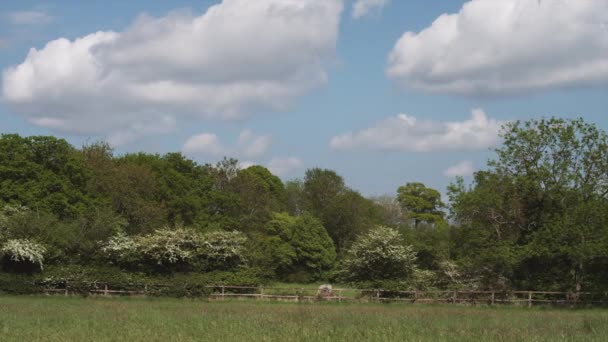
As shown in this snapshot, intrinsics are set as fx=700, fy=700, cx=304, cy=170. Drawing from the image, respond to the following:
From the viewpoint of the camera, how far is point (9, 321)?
2203cm

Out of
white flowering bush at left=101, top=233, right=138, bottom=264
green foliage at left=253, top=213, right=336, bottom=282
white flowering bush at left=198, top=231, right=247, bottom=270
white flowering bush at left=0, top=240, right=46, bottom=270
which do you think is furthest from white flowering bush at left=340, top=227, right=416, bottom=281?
green foliage at left=253, top=213, right=336, bottom=282

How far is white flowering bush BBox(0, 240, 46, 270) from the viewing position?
42.1m

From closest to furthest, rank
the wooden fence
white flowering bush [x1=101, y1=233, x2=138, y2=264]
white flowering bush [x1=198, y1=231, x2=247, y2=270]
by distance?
1. the wooden fence
2. white flowering bush [x1=101, y1=233, x2=138, y2=264]
3. white flowering bush [x1=198, y1=231, x2=247, y2=270]

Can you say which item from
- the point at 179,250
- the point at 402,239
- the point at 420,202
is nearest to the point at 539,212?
the point at 402,239

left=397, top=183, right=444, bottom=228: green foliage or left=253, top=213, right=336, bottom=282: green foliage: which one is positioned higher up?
left=397, top=183, right=444, bottom=228: green foliage

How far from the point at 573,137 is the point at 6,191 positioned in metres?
40.9

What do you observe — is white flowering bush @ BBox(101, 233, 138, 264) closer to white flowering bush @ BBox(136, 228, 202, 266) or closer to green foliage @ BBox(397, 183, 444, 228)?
white flowering bush @ BBox(136, 228, 202, 266)

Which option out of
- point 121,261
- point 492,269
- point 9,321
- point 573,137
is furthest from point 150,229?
point 9,321

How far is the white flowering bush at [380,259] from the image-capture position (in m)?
46.2

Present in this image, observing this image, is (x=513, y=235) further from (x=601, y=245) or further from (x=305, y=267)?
(x=305, y=267)

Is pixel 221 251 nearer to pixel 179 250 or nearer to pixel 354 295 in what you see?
pixel 179 250

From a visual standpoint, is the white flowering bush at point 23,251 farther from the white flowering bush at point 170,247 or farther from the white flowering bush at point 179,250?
the white flowering bush at point 170,247

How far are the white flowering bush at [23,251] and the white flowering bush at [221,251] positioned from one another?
9.76 meters

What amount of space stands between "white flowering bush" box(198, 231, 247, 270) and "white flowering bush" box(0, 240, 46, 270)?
976cm
